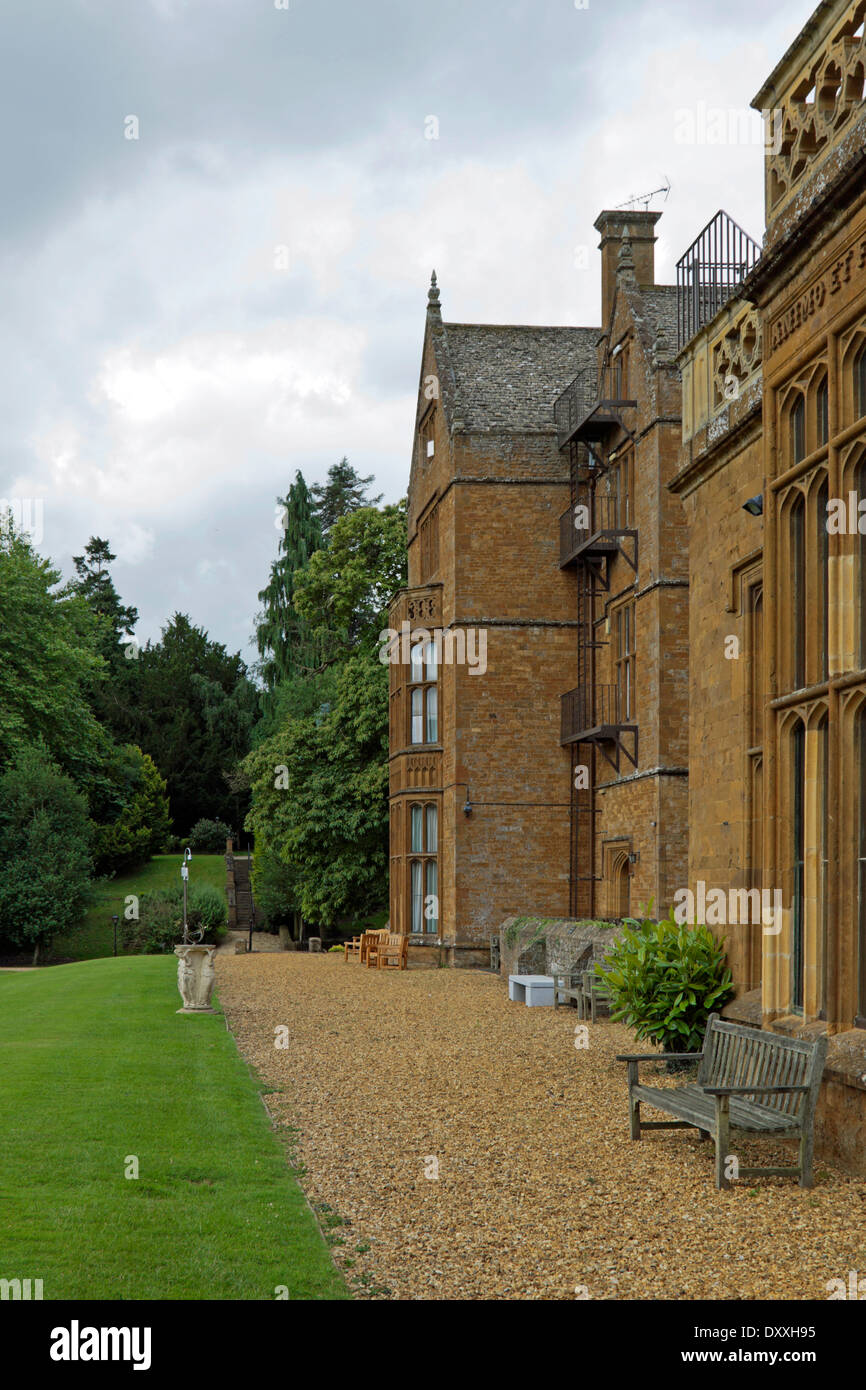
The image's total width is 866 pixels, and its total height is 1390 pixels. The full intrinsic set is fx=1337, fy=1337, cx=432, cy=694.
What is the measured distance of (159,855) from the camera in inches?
2463

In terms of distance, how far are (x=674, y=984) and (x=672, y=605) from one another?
12327mm

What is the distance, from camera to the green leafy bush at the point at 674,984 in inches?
464

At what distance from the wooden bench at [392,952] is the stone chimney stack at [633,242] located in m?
14.6

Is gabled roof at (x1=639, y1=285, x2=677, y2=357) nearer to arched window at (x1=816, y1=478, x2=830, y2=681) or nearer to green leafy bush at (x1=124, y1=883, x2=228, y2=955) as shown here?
arched window at (x1=816, y1=478, x2=830, y2=681)

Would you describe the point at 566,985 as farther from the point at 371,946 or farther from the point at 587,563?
the point at 371,946

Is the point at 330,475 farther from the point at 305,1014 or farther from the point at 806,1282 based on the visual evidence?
the point at 806,1282

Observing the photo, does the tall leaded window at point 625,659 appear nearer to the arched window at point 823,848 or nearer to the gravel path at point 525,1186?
the gravel path at point 525,1186

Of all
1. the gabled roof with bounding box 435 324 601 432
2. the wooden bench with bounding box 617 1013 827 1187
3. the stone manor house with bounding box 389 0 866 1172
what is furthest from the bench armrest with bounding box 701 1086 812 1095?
the gabled roof with bounding box 435 324 601 432

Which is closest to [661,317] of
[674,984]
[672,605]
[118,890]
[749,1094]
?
[672,605]

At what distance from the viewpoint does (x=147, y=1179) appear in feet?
26.4

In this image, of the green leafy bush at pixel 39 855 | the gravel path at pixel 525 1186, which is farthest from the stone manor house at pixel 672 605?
the green leafy bush at pixel 39 855

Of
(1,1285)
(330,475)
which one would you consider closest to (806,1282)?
(1,1285)

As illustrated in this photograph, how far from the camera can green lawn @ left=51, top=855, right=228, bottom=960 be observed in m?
44.2

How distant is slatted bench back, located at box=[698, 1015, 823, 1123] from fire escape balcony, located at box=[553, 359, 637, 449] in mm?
16917
